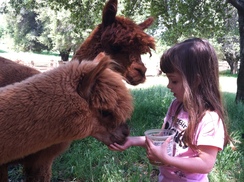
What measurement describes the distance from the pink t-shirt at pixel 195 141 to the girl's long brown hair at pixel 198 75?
63mm

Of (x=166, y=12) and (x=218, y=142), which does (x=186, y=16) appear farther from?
(x=218, y=142)

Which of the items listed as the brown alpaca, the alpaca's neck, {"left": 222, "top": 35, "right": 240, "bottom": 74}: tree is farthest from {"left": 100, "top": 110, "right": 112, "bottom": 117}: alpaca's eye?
{"left": 222, "top": 35, "right": 240, "bottom": 74}: tree

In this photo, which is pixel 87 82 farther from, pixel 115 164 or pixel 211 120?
pixel 115 164

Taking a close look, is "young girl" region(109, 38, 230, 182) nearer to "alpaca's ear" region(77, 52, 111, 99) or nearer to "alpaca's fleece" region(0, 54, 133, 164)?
"alpaca's fleece" region(0, 54, 133, 164)

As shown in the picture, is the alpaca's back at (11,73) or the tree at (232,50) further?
the tree at (232,50)

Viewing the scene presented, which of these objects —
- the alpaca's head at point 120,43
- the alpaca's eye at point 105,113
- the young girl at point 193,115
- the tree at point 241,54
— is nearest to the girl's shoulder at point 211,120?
the young girl at point 193,115

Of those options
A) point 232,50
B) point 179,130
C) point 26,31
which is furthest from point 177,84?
point 26,31

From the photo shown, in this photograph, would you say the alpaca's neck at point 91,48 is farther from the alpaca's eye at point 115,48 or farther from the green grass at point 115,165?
the green grass at point 115,165

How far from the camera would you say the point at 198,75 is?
1.95 metres

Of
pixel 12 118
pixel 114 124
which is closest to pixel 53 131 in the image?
pixel 12 118

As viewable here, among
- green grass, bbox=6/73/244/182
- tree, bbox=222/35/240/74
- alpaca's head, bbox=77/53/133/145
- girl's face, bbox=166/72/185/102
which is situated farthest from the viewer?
tree, bbox=222/35/240/74

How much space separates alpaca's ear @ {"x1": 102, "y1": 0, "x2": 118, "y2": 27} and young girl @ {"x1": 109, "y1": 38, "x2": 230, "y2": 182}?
122cm

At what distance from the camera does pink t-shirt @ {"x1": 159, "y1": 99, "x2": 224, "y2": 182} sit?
181 centimetres

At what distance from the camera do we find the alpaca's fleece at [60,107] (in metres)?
1.76
